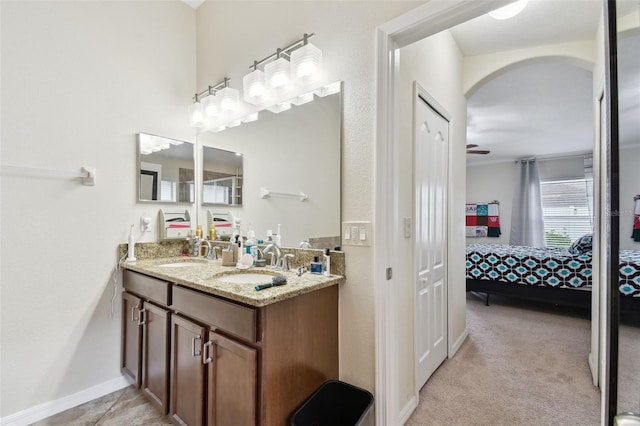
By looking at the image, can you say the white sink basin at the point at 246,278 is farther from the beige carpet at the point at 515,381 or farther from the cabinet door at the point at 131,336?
the beige carpet at the point at 515,381

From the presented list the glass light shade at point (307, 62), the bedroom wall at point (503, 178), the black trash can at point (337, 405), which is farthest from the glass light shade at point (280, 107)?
the bedroom wall at point (503, 178)

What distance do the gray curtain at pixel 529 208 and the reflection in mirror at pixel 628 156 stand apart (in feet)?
22.7

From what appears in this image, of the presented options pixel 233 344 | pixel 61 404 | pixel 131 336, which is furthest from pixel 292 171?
pixel 61 404

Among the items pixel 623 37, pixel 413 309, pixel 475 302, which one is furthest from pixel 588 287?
pixel 623 37

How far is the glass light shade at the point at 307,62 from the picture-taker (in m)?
1.71

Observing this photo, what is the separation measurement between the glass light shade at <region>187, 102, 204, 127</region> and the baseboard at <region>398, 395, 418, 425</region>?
2.54 meters

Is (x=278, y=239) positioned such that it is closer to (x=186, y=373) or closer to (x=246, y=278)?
(x=246, y=278)

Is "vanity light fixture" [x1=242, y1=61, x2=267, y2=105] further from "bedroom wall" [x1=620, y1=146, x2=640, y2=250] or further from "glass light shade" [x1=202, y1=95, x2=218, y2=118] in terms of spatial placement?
"bedroom wall" [x1=620, y1=146, x2=640, y2=250]

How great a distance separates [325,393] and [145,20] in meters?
2.91

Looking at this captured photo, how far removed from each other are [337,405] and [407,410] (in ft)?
1.62

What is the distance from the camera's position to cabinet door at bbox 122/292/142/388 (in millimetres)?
1959

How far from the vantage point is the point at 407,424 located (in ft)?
5.64

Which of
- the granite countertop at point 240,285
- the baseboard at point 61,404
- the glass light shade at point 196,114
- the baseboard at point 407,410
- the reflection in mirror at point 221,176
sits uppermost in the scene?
the glass light shade at point 196,114

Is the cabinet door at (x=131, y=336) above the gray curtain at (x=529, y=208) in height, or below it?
below
